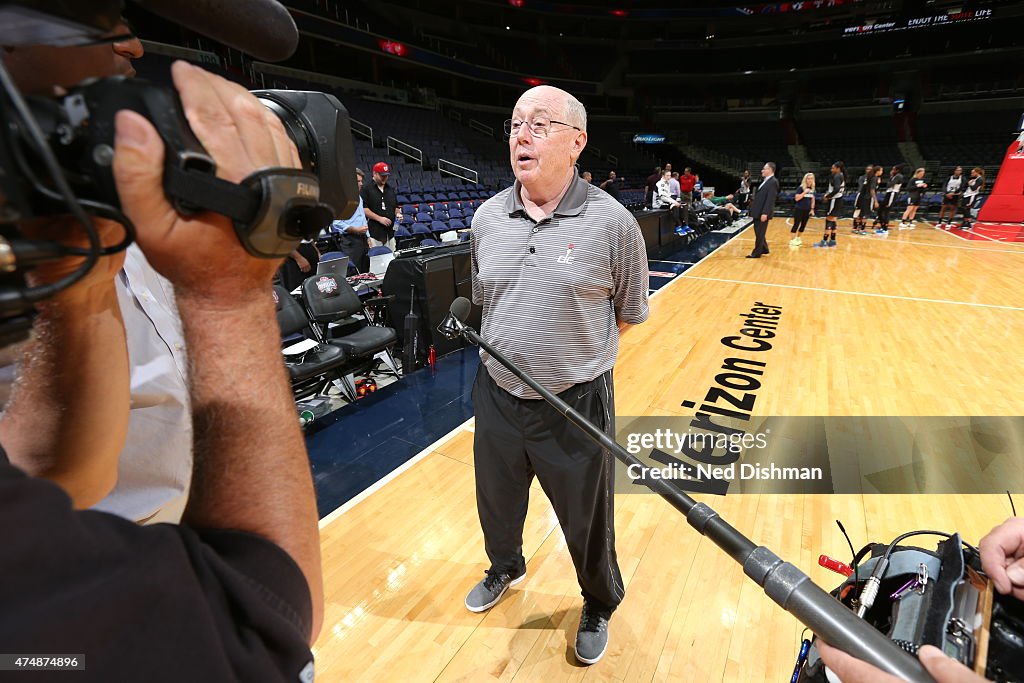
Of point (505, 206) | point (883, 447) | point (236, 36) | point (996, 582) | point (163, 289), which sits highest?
point (236, 36)

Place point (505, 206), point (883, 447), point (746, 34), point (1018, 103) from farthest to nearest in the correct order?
1. point (746, 34)
2. point (1018, 103)
3. point (883, 447)
4. point (505, 206)

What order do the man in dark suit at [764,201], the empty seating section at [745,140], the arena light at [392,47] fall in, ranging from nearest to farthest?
the man in dark suit at [764,201]
the arena light at [392,47]
the empty seating section at [745,140]

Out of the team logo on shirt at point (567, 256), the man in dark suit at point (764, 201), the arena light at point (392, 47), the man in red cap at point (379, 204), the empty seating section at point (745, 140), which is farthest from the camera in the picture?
the empty seating section at point (745, 140)

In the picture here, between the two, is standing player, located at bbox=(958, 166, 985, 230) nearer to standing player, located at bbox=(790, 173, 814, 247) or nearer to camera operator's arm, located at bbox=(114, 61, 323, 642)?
standing player, located at bbox=(790, 173, 814, 247)

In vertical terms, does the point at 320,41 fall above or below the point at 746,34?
below

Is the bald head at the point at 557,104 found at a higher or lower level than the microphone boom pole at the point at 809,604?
higher

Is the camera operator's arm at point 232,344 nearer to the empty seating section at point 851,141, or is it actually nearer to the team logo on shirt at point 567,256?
the team logo on shirt at point 567,256

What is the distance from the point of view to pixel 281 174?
1.49 feet

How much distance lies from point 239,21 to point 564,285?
114 centimetres

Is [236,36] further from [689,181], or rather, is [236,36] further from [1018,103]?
[1018,103]

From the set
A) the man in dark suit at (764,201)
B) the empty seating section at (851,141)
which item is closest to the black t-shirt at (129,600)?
the man in dark suit at (764,201)

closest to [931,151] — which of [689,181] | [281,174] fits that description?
[689,181]

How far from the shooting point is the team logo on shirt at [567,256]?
5.14 feet

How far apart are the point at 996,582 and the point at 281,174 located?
5.59 feet
